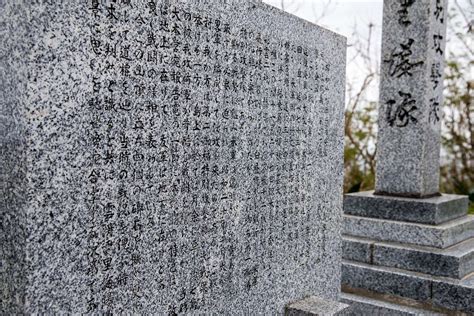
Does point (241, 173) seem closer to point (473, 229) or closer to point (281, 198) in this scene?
point (281, 198)

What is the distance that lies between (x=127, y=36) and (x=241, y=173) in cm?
98

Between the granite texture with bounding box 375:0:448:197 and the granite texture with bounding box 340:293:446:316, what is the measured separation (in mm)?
1225

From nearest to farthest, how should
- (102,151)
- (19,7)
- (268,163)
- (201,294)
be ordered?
(19,7), (102,151), (201,294), (268,163)

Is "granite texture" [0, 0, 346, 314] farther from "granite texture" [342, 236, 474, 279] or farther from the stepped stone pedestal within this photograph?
"granite texture" [342, 236, 474, 279]

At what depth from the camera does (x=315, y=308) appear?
2.82 metres

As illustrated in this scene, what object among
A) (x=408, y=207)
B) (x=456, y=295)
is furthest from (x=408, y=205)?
(x=456, y=295)

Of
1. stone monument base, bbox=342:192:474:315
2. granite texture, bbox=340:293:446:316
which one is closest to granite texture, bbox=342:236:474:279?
stone monument base, bbox=342:192:474:315

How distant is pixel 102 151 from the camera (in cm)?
184

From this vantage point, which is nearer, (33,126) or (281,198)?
(33,126)

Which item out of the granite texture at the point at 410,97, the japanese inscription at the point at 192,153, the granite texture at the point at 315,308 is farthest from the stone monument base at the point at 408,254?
the japanese inscription at the point at 192,153

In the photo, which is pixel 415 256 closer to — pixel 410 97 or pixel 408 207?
pixel 408 207

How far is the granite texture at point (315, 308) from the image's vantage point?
108 inches

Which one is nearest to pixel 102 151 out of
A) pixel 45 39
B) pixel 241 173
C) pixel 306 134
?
pixel 45 39

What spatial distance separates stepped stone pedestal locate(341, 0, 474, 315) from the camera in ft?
13.0
